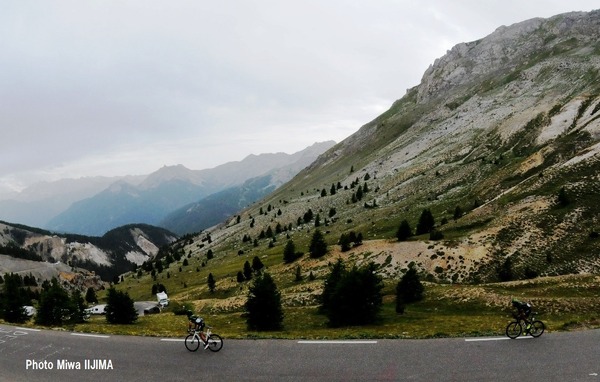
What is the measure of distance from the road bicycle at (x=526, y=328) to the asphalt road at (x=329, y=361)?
58 cm

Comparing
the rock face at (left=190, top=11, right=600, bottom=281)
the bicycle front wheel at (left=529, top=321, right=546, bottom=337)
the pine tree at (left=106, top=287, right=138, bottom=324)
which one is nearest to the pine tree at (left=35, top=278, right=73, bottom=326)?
the pine tree at (left=106, top=287, right=138, bottom=324)

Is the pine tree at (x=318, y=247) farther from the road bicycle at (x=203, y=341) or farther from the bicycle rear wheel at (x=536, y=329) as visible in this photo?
the bicycle rear wheel at (x=536, y=329)

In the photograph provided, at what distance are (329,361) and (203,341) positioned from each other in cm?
767

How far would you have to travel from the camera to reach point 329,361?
19797 millimetres

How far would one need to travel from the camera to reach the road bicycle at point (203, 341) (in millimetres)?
22781

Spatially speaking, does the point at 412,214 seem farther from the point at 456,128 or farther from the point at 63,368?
the point at 63,368

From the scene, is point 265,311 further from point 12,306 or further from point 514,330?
point 12,306

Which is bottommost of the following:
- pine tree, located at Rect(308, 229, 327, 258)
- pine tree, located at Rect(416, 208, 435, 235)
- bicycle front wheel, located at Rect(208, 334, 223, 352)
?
bicycle front wheel, located at Rect(208, 334, 223, 352)

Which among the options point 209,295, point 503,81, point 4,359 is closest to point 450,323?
point 4,359

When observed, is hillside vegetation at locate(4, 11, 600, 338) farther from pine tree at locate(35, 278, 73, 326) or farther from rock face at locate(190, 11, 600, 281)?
pine tree at locate(35, 278, 73, 326)

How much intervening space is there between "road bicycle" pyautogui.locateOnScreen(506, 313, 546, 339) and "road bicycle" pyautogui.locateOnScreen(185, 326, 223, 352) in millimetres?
16611

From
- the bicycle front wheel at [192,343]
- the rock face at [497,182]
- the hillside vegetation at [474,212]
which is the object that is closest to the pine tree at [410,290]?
the hillside vegetation at [474,212]

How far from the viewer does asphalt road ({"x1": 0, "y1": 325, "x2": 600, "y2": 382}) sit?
17719 mm

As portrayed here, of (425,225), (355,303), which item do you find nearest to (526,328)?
(355,303)
